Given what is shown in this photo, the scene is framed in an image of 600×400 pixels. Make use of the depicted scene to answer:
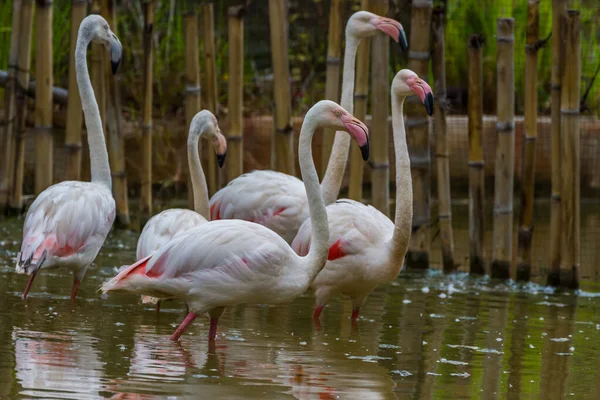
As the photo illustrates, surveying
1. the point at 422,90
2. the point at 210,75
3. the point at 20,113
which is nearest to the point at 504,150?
the point at 422,90

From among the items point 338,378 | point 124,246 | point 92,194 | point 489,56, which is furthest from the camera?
point 489,56

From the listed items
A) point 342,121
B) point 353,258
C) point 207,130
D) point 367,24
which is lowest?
point 353,258

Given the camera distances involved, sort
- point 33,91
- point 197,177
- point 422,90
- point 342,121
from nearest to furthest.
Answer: point 342,121
point 422,90
point 197,177
point 33,91

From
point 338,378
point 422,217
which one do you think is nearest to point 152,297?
point 338,378

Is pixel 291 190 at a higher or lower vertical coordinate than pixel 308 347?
higher

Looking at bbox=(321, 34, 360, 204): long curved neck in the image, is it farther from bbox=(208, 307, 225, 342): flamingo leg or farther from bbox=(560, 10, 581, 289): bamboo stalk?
bbox=(208, 307, 225, 342): flamingo leg

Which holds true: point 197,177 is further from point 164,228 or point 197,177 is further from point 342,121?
point 342,121

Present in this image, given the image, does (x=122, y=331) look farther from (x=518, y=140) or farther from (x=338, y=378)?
(x=518, y=140)

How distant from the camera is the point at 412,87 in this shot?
6.52 meters

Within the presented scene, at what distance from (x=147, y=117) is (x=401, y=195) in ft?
10.7

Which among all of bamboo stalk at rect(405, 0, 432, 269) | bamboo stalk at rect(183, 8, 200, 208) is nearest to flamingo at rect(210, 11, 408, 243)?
bamboo stalk at rect(405, 0, 432, 269)

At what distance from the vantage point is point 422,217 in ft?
27.7

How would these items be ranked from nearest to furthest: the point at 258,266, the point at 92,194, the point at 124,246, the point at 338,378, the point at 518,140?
the point at 338,378 → the point at 258,266 → the point at 92,194 → the point at 124,246 → the point at 518,140

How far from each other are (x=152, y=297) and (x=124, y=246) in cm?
271
